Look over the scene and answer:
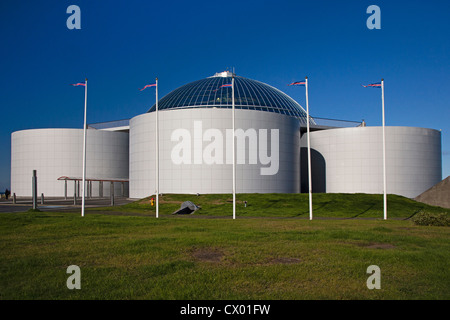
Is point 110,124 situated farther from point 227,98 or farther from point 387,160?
point 387,160

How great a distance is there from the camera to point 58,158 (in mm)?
61500

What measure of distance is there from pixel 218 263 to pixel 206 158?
35964mm

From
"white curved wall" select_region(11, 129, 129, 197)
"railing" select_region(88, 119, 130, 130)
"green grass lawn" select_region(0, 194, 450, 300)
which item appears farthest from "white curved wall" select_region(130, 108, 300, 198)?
"green grass lawn" select_region(0, 194, 450, 300)

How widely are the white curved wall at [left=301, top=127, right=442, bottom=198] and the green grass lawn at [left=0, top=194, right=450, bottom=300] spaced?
126 feet

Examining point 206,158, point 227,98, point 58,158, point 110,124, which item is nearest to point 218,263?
point 206,158

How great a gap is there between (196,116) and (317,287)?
132 feet

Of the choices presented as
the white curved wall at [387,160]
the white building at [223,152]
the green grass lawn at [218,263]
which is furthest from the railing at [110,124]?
the green grass lawn at [218,263]

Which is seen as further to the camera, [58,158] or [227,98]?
[58,158]

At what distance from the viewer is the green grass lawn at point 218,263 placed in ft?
25.2

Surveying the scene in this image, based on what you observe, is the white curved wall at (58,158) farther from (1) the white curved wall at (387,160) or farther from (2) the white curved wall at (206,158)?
(1) the white curved wall at (387,160)

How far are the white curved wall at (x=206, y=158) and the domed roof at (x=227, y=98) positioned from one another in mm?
9258
